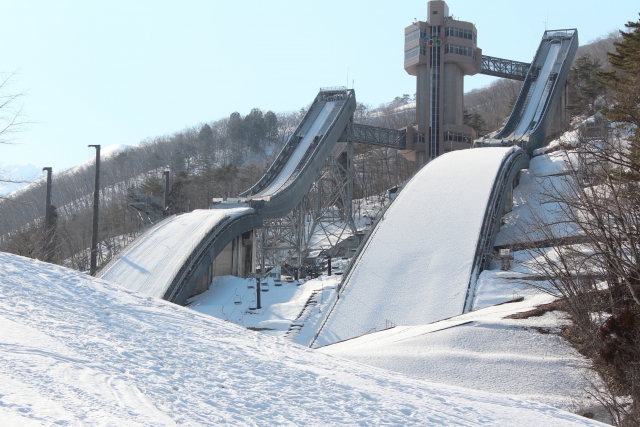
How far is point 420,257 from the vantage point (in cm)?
2677

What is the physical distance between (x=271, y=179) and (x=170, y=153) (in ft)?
249

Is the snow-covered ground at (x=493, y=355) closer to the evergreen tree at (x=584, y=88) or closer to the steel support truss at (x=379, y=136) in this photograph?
the steel support truss at (x=379, y=136)

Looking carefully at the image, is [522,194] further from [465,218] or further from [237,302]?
[237,302]

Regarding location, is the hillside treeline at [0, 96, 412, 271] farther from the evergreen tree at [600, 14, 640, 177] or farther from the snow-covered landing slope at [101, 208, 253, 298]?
the evergreen tree at [600, 14, 640, 177]

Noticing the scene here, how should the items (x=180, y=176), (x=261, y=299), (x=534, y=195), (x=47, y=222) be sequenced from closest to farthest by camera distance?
1. (x=261, y=299)
2. (x=47, y=222)
3. (x=534, y=195)
4. (x=180, y=176)

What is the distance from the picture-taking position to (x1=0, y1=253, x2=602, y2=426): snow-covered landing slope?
23.7 feet

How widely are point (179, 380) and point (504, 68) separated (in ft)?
181

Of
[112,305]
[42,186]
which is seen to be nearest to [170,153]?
[42,186]

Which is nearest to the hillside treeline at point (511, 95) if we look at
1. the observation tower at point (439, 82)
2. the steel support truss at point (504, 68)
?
the steel support truss at point (504, 68)

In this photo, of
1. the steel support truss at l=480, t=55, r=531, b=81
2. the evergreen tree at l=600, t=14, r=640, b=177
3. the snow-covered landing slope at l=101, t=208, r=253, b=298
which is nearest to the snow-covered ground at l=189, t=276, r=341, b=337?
the snow-covered landing slope at l=101, t=208, r=253, b=298

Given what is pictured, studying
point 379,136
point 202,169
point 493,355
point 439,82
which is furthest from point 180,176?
point 493,355

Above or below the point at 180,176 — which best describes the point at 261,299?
below

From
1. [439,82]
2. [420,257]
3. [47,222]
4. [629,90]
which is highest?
[439,82]

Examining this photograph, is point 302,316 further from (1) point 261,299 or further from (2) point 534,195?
(2) point 534,195
